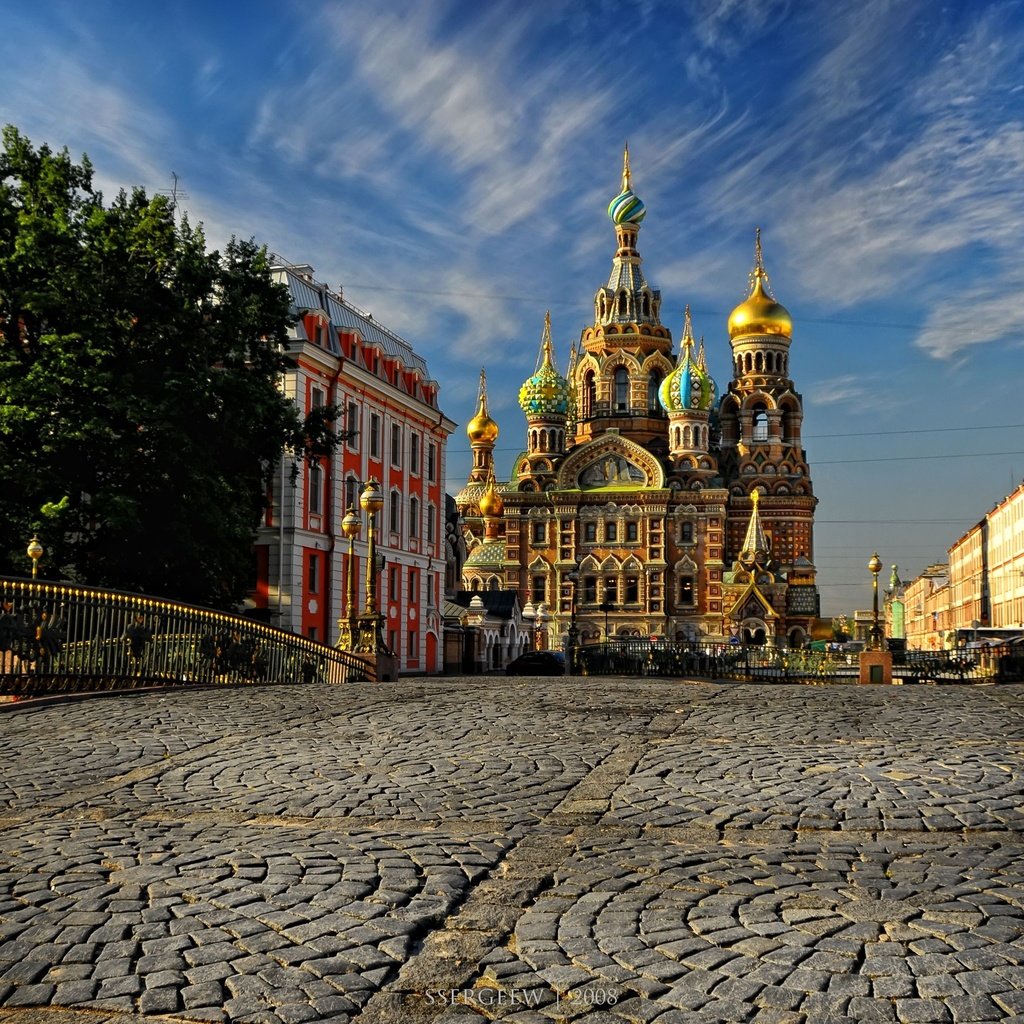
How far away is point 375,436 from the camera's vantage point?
1708 inches

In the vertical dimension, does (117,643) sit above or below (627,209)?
below

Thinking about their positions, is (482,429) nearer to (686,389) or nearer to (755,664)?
(686,389)

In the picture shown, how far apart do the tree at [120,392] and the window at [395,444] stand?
59.6 ft

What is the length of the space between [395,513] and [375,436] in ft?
11.1

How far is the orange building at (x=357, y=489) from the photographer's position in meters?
37.0

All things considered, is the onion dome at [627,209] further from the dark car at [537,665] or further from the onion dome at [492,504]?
the dark car at [537,665]

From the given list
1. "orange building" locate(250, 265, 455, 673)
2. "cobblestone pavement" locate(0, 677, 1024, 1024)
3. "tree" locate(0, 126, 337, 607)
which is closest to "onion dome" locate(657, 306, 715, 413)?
"orange building" locate(250, 265, 455, 673)

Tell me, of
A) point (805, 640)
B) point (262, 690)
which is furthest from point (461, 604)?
point (262, 690)

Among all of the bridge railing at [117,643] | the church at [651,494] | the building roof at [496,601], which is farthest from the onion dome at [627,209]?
the bridge railing at [117,643]

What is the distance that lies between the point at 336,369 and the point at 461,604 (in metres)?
30.5

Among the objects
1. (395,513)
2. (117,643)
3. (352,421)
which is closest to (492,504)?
(395,513)

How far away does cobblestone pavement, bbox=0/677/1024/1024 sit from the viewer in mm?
4215

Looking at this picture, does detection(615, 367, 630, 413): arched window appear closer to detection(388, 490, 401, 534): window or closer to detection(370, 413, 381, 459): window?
detection(388, 490, 401, 534): window

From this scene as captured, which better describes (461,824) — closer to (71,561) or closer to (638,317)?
(71,561)
